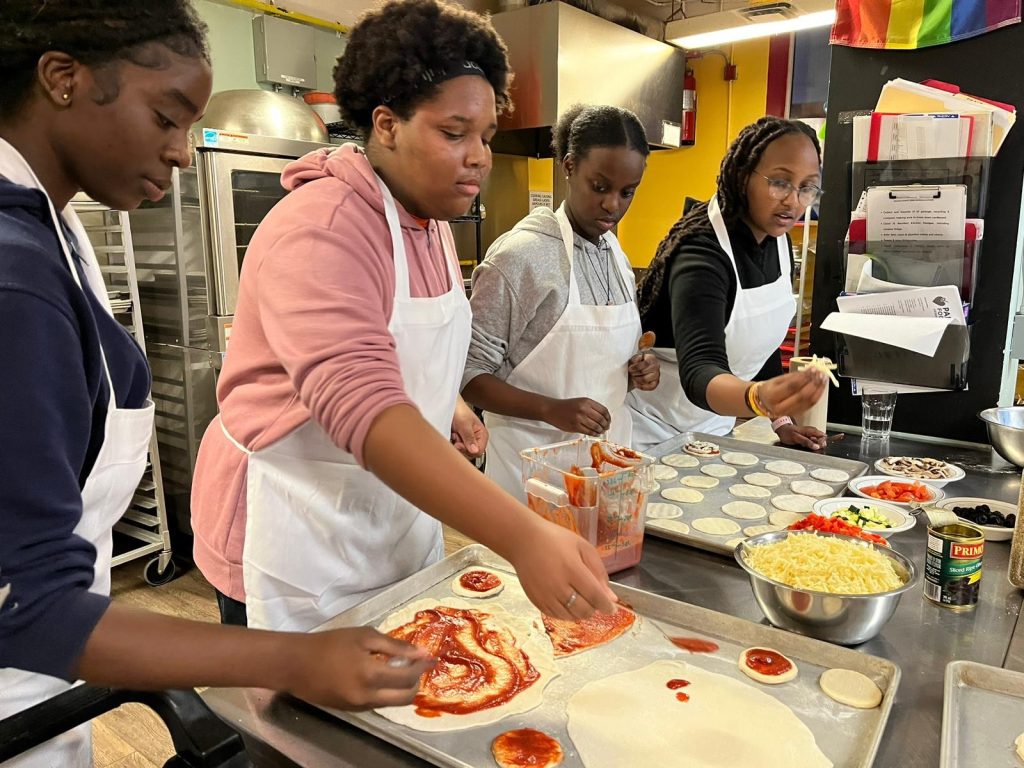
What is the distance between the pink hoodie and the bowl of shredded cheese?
0.66m

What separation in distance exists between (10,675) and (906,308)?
227 centimetres

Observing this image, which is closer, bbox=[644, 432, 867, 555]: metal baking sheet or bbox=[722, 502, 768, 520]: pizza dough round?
bbox=[644, 432, 867, 555]: metal baking sheet

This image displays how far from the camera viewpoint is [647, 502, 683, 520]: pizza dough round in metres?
1.56

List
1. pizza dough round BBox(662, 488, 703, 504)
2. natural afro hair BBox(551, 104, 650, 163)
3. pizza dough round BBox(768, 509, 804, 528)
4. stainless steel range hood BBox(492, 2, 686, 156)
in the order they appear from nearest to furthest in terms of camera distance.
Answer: pizza dough round BBox(768, 509, 804, 528)
pizza dough round BBox(662, 488, 703, 504)
natural afro hair BBox(551, 104, 650, 163)
stainless steel range hood BBox(492, 2, 686, 156)

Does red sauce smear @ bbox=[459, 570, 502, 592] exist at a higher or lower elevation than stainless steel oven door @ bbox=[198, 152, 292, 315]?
lower

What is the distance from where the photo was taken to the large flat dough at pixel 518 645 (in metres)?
0.93

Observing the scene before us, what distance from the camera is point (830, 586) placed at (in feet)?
3.60

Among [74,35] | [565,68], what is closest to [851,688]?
[74,35]

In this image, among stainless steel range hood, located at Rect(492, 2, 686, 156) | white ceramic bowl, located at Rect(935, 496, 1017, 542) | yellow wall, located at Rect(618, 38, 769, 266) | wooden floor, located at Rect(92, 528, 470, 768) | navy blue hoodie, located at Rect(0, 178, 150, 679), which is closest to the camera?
navy blue hoodie, located at Rect(0, 178, 150, 679)

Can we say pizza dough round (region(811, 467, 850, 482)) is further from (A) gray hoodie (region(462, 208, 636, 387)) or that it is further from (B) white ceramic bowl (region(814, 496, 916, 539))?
(A) gray hoodie (region(462, 208, 636, 387))

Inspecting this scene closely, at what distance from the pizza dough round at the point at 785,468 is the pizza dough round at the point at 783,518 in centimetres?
28

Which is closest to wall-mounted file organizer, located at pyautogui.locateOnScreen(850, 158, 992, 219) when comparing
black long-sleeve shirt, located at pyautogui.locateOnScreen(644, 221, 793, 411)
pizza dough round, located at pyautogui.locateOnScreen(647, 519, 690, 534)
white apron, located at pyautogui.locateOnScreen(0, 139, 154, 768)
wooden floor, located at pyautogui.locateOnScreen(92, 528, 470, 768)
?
black long-sleeve shirt, located at pyautogui.locateOnScreen(644, 221, 793, 411)

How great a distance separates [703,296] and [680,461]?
464mm

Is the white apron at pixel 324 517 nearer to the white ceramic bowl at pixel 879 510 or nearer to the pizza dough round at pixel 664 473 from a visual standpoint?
the pizza dough round at pixel 664 473
